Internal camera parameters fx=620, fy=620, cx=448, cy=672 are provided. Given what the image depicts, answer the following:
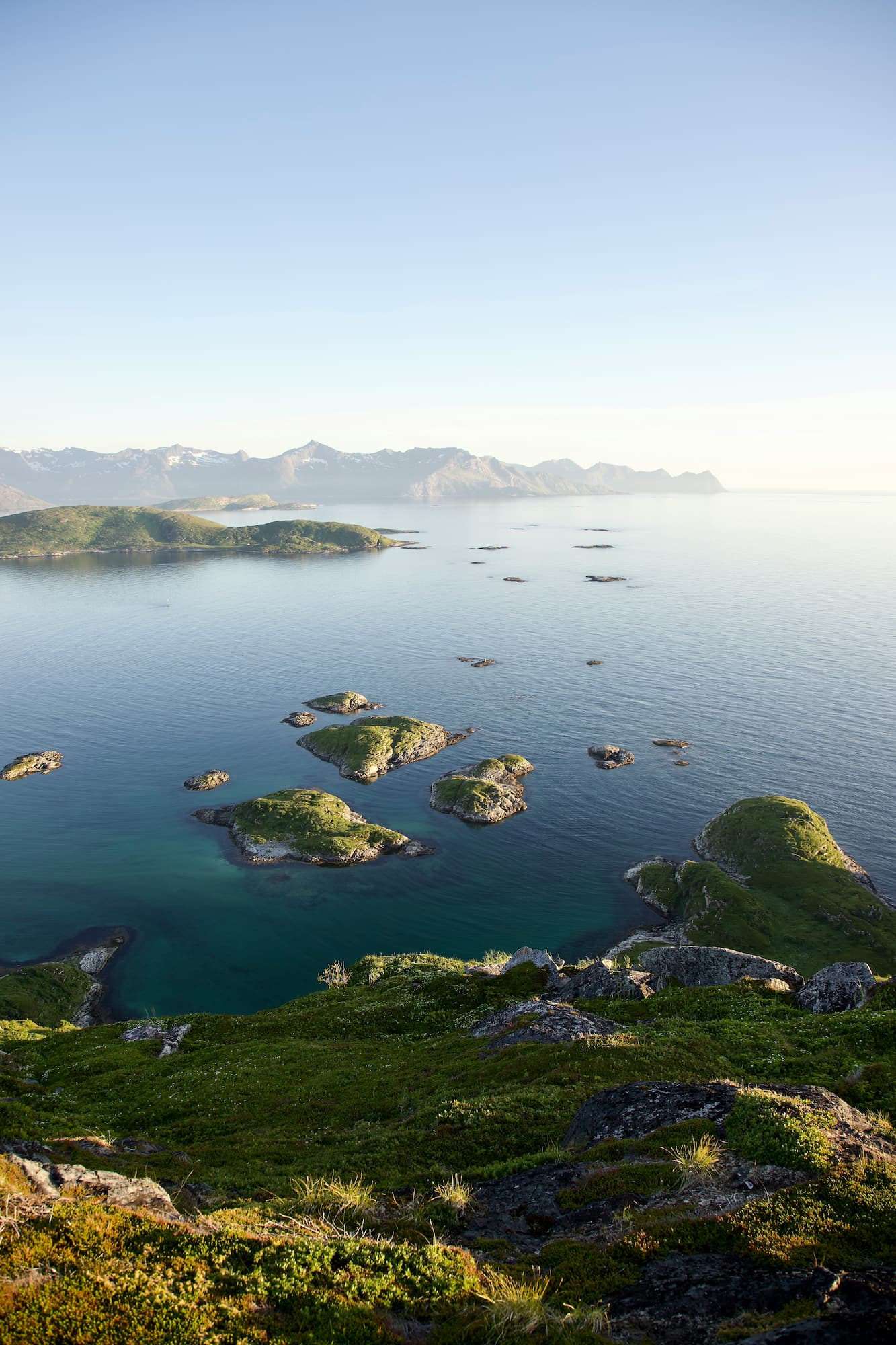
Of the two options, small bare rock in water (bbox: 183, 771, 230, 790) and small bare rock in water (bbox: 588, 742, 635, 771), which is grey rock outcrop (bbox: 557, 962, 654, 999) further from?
small bare rock in water (bbox: 183, 771, 230, 790)

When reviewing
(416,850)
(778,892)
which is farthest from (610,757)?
(416,850)

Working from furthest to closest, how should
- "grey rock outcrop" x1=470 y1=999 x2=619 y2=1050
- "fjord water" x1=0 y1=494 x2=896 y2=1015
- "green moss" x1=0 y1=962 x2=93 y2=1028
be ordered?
"fjord water" x1=0 y1=494 x2=896 y2=1015 → "green moss" x1=0 y1=962 x2=93 y2=1028 → "grey rock outcrop" x1=470 y1=999 x2=619 y2=1050

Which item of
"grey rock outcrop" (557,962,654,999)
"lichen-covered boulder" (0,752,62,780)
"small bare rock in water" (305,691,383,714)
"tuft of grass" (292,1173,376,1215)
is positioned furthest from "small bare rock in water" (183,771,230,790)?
"tuft of grass" (292,1173,376,1215)

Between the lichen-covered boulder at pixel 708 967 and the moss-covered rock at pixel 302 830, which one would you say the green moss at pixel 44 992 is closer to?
the moss-covered rock at pixel 302 830

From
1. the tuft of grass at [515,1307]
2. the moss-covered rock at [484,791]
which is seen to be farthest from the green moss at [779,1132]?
the moss-covered rock at [484,791]

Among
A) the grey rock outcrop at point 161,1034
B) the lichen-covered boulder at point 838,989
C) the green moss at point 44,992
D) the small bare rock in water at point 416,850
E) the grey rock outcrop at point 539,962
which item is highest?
the lichen-covered boulder at point 838,989

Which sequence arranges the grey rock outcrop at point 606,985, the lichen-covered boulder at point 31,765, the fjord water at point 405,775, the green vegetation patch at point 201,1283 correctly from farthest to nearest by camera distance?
the lichen-covered boulder at point 31,765 < the fjord water at point 405,775 < the grey rock outcrop at point 606,985 < the green vegetation patch at point 201,1283
